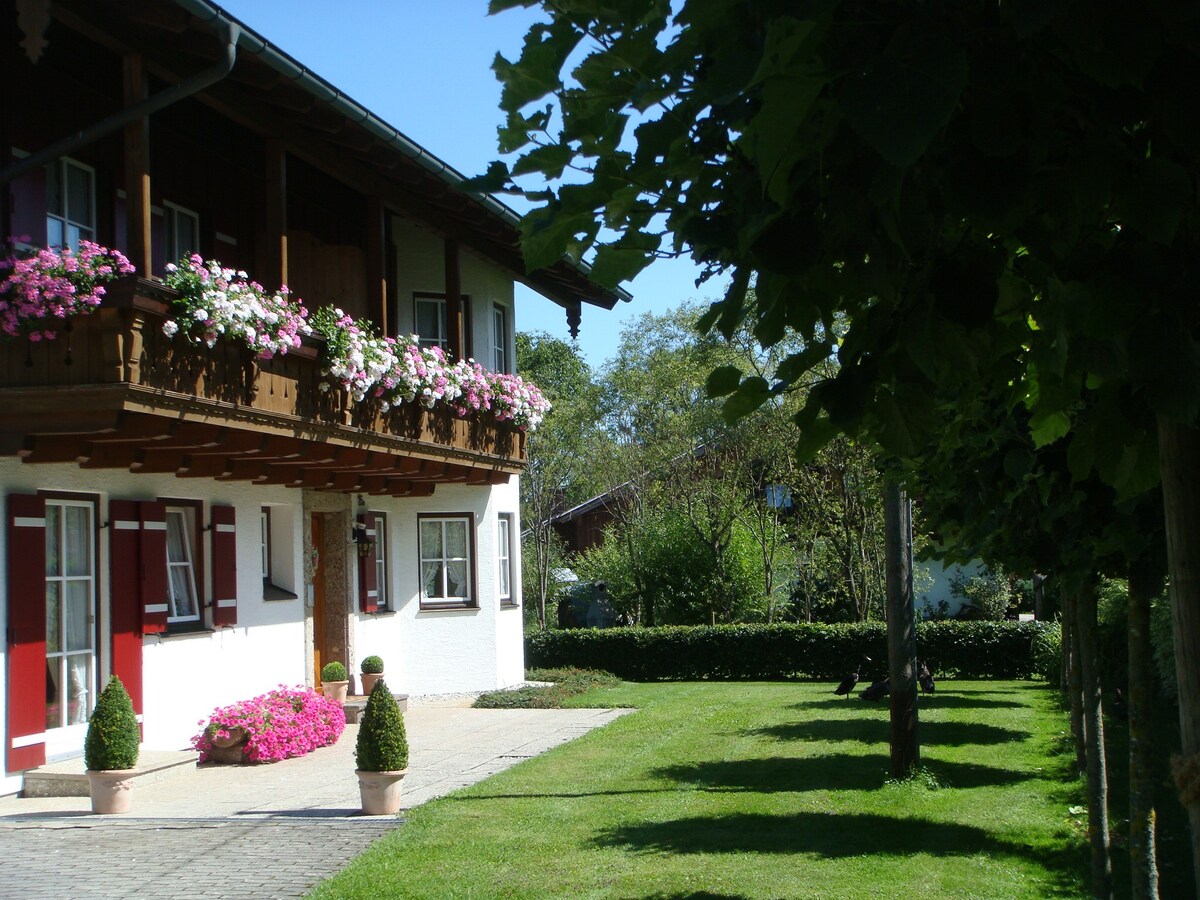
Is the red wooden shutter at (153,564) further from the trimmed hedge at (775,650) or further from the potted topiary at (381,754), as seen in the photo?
the trimmed hedge at (775,650)

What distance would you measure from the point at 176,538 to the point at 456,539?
21.6ft

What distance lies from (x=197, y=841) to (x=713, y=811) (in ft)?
12.4

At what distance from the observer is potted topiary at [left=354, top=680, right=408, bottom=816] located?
909 cm

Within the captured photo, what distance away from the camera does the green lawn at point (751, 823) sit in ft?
23.3

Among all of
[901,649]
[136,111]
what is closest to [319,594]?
[136,111]

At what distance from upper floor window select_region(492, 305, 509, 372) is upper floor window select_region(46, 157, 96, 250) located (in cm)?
860

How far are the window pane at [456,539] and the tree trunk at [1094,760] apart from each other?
12247 millimetres

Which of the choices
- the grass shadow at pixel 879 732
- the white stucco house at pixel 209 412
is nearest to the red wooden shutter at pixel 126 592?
the white stucco house at pixel 209 412

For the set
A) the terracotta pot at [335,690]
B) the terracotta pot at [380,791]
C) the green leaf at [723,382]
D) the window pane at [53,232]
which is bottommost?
the terracotta pot at [380,791]

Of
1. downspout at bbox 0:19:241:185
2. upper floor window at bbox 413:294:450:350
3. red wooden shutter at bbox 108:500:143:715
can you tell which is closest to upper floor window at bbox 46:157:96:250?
downspout at bbox 0:19:241:185

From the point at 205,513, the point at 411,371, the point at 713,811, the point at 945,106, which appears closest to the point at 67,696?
the point at 205,513

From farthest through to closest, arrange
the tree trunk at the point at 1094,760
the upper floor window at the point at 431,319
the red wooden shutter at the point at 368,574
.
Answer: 1. the upper floor window at the point at 431,319
2. the red wooden shutter at the point at 368,574
3. the tree trunk at the point at 1094,760

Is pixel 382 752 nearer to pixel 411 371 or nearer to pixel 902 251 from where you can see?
pixel 411 371

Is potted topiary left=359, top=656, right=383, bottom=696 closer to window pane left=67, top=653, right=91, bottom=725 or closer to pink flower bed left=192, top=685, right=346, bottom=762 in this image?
pink flower bed left=192, top=685, right=346, bottom=762
